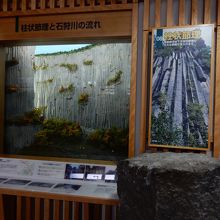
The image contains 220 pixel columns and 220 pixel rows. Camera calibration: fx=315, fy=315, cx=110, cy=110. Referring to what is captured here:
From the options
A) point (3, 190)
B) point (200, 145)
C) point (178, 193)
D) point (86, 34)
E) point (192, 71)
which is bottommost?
point (3, 190)

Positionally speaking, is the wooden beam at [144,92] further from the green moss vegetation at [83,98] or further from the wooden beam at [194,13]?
the green moss vegetation at [83,98]

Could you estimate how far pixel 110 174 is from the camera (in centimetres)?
354

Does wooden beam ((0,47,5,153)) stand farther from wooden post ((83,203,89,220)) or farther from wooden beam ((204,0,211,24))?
wooden beam ((204,0,211,24))

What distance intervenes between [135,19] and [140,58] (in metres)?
0.43

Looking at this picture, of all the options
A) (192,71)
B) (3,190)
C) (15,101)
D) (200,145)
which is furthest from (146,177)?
(15,101)

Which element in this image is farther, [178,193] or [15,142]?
[15,142]

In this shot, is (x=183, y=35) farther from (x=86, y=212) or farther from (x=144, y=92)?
(x=86, y=212)

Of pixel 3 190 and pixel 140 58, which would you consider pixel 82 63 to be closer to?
pixel 140 58

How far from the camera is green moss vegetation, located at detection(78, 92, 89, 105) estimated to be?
3908 millimetres

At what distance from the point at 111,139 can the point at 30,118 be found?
1118 mm

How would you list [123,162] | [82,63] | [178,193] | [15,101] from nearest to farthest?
[178,193], [123,162], [82,63], [15,101]

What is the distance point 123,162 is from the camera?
2.64 metres

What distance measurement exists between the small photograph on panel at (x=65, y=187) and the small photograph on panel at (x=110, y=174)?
34 centimetres

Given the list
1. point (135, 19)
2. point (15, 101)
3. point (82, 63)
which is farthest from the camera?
point (15, 101)
